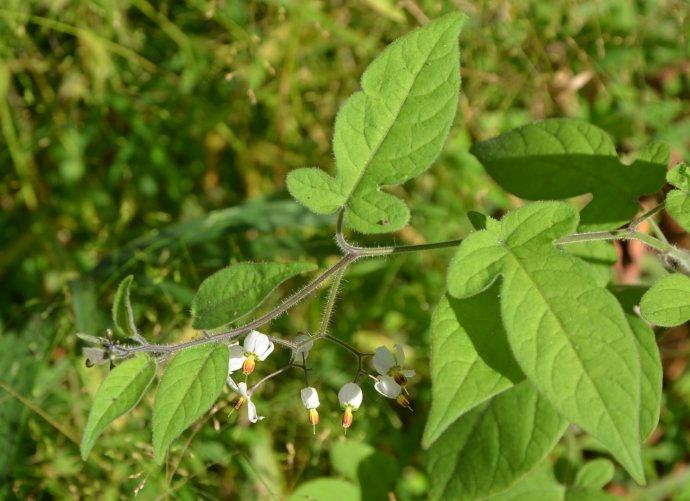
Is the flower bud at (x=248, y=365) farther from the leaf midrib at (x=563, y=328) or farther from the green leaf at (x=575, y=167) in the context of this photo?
the green leaf at (x=575, y=167)

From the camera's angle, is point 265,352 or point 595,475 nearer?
point 265,352

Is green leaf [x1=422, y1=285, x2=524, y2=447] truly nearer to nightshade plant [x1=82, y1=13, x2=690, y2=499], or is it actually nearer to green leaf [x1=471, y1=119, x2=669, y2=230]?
nightshade plant [x1=82, y1=13, x2=690, y2=499]

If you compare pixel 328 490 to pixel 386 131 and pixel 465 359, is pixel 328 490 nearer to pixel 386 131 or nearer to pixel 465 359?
pixel 465 359

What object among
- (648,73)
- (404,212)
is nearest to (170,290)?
(404,212)

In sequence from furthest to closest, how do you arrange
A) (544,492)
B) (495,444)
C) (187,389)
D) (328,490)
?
(328,490) → (544,492) → (495,444) → (187,389)

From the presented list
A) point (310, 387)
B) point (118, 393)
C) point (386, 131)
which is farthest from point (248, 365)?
point (386, 131)

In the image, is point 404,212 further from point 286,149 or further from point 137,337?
point 286,149

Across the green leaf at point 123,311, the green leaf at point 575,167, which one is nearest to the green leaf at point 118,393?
the green leaf at point 123,311
